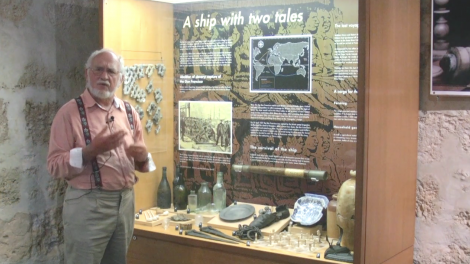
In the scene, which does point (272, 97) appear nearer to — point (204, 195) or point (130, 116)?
point (204, 195)

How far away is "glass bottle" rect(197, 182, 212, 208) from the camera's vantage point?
4.11m

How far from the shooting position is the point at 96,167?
118 inches

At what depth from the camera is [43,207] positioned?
3.83 meters

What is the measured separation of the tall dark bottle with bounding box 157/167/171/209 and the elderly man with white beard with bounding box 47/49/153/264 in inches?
39.0

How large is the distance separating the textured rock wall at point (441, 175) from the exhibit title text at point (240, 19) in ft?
2.75

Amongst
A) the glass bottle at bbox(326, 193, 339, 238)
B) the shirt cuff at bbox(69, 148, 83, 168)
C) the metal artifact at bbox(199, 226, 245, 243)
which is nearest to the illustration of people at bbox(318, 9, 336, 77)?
the glass bottle at bbox(326, 193, 339, 238)

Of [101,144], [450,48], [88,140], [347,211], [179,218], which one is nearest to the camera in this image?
[101,144]

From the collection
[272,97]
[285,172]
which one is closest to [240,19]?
[272,97]

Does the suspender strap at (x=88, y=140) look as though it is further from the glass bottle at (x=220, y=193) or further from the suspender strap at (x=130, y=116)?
the glass bottle at (x=220, y=193)

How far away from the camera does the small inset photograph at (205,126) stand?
4.06m

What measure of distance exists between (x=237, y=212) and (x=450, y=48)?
5.75ft

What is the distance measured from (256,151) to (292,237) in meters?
0.75

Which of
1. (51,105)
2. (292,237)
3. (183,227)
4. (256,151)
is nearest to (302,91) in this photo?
(256,151)

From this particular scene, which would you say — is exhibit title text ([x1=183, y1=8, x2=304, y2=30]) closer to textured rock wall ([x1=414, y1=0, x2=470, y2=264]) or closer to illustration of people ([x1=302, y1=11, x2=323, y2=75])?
illustration of people ([x1=302, y1=11, x2=323, y2=75])
